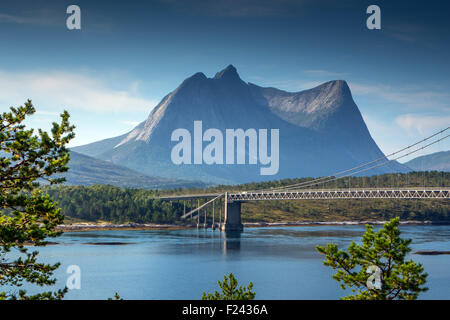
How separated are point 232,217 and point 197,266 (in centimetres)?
7807

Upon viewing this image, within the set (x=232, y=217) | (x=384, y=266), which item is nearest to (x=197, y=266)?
(x=384, y=266)

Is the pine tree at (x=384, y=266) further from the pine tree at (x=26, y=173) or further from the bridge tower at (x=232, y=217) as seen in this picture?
the bridge tower at (x=232, y=217)

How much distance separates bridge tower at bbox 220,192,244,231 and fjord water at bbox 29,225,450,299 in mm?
31343

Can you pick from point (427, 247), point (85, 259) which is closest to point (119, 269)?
point (85, 259)

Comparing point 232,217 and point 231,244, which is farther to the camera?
point 232,217

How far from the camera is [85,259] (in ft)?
268

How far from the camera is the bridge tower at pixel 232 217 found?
152525 millimetres

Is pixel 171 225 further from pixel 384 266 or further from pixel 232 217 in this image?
pixel 384 266

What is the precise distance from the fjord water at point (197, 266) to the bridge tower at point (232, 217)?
3134 centimetres

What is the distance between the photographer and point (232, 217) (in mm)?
155250

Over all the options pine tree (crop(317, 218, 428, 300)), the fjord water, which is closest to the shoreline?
the fjord water
